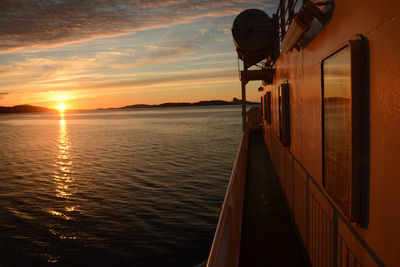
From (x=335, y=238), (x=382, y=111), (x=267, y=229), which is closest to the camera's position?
(x=382, y=111)

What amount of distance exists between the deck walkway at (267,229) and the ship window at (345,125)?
2.33 metres

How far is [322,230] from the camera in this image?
3877mm

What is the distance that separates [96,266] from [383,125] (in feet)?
35.2

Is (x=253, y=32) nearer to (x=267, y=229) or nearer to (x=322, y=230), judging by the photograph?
(x=267, y=229)

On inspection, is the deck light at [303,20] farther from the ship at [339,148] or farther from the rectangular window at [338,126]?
the rectangular window at [338,126]

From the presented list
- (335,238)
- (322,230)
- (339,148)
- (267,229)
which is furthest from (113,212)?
(339,148)

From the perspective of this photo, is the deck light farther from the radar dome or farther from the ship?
the radar dome

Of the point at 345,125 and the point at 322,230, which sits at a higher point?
the point at 345,125

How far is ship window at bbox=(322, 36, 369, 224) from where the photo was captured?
88.4 inches

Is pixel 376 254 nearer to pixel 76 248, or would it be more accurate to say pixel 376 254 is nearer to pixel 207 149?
pixel 76 248

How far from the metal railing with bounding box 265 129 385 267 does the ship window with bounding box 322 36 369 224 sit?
280 mm

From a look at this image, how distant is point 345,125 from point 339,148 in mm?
338

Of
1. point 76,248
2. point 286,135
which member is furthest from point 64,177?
point 286,135

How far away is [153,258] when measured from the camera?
421 inches
